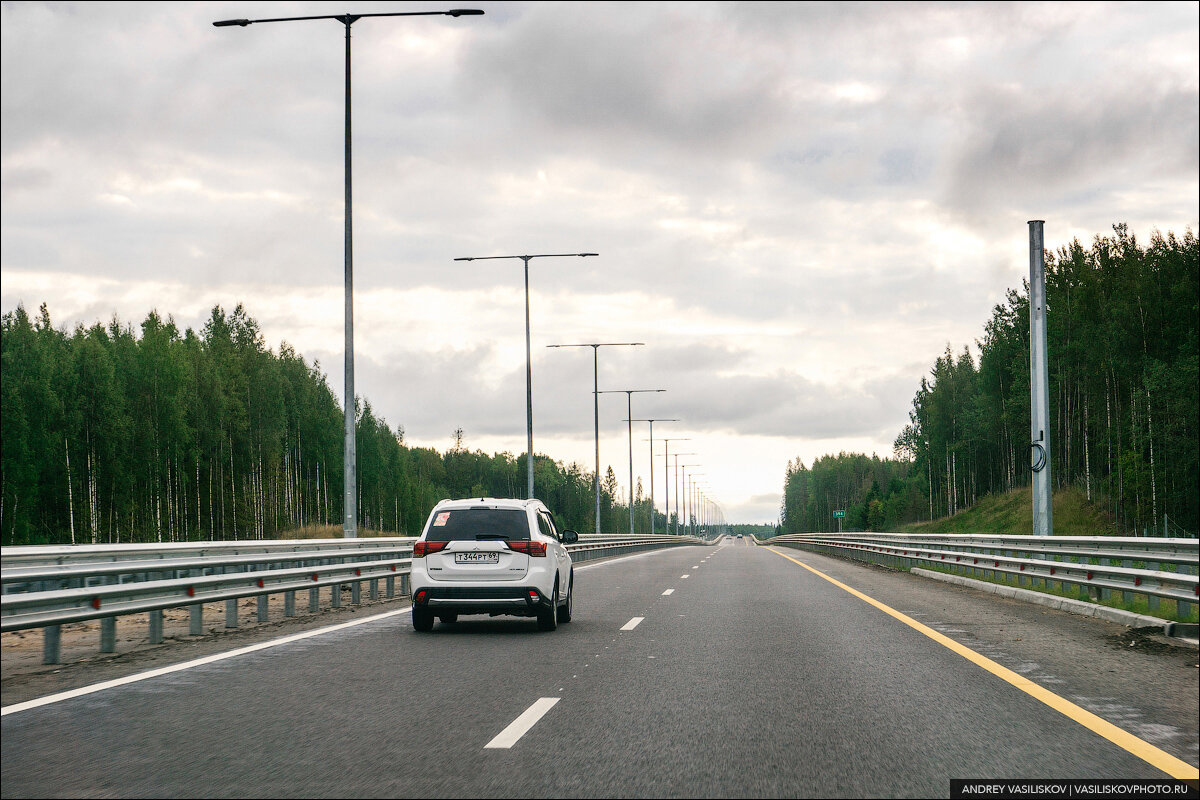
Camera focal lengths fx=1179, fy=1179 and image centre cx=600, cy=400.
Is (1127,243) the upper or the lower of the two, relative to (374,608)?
upper

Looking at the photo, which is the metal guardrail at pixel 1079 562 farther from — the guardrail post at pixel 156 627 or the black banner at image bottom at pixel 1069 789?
the guardrail post at pixel 156 627

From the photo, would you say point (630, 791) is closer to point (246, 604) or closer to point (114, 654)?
point (114, 654)

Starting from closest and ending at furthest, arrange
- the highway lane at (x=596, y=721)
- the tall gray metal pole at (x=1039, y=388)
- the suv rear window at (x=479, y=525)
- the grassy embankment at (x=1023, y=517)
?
the highway lane at (x=596, y=721), the suv rear window at (x=479, y=525), the tall gray metal pole at (x=1039, y=388), the grassy embankment at (x=1023, y=517)

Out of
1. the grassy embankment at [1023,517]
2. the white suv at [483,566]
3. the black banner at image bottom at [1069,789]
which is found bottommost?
the grassy embankment at [1023,517]

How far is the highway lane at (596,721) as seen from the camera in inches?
228

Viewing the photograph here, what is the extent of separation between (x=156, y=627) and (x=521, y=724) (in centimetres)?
597

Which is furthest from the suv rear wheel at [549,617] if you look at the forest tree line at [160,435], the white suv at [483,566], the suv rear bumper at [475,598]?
the forest tree line at [160,435]

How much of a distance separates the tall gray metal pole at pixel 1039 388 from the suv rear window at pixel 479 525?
406 inches

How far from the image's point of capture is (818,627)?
13.6 m

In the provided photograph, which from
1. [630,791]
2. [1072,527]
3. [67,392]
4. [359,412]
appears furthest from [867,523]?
[630,791]

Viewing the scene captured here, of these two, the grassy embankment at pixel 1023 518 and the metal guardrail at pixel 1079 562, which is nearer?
the metal guardrail at pixel 1079 562

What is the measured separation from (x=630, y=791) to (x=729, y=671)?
435 centimetres

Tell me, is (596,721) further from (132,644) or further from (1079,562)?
(1079,562)

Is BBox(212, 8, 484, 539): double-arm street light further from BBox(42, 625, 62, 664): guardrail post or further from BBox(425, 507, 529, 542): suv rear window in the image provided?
BBox(42, 625, 62, 664): guardrail post
